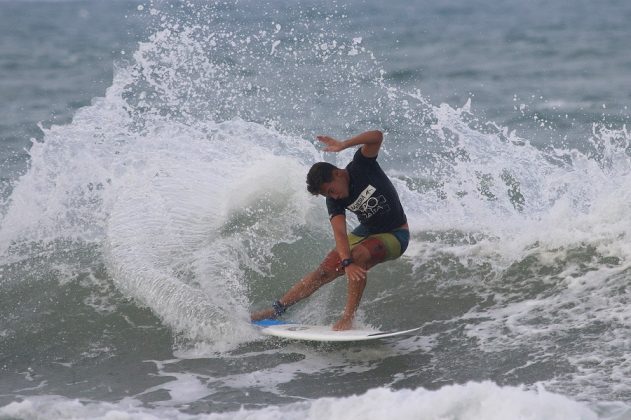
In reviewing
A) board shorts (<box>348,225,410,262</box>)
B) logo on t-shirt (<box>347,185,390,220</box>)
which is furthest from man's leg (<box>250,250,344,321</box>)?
logo on t-shirt (<box>347,185,390,220</box>)

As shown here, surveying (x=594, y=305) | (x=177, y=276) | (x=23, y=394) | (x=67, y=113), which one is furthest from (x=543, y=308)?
(x=67, y=113)

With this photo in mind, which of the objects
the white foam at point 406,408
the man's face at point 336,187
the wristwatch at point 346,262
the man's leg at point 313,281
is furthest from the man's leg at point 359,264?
the white foam at point 406,408

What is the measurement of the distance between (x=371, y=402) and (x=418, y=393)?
30 cm

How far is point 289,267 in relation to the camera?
842 centimetres

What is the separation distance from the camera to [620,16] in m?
28.7

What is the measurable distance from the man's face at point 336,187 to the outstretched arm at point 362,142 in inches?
8.1

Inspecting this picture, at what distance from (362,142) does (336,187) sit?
383mm

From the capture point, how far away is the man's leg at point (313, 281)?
705 centimetres

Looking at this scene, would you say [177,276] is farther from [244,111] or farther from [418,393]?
[244,111]

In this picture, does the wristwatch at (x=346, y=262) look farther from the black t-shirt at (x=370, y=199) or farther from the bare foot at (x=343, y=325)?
the bare foot at (x=343, y=325)

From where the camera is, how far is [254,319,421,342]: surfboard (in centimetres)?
652

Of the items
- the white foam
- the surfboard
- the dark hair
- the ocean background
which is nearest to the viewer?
the white foam

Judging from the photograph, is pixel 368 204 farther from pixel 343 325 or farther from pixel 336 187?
pixel 343 325

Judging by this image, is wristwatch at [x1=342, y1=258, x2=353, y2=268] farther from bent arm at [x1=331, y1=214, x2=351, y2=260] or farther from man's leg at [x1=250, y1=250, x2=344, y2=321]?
man's leg at [x1=250, y1=250, x2=344, y2=321]
